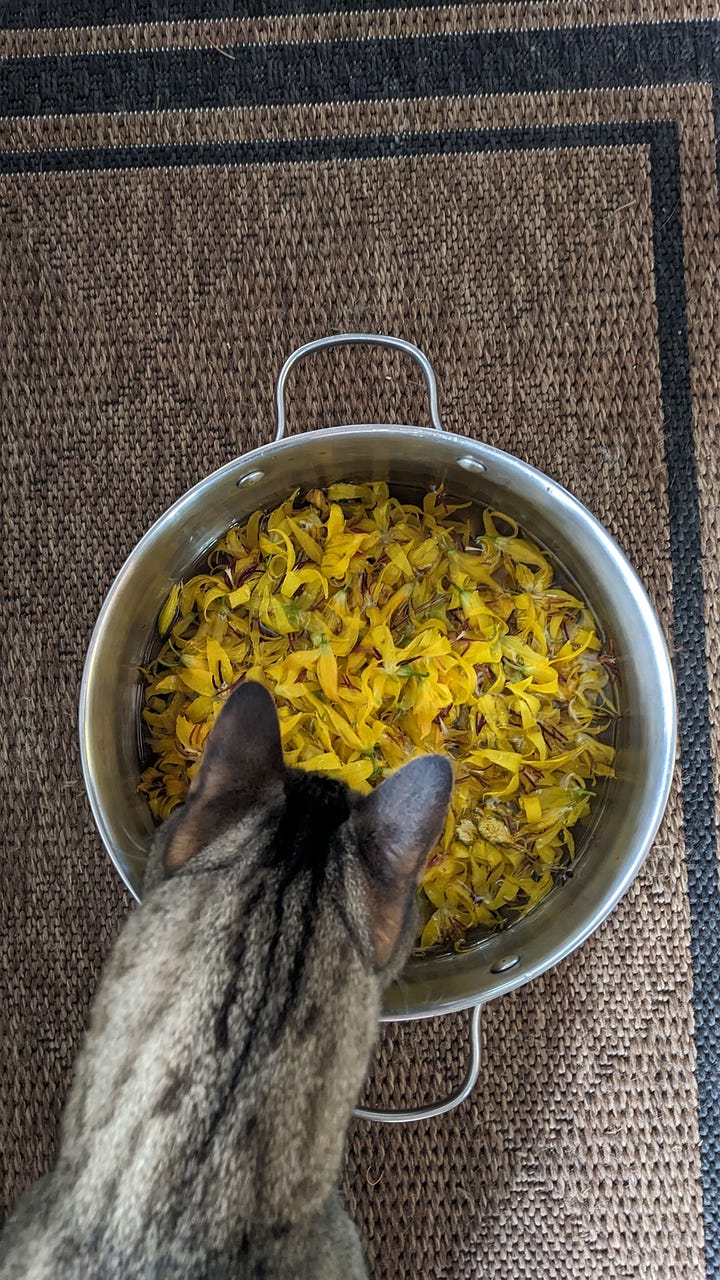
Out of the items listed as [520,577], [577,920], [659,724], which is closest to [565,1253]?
[577,920]

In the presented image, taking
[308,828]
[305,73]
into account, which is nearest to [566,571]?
[308,828]

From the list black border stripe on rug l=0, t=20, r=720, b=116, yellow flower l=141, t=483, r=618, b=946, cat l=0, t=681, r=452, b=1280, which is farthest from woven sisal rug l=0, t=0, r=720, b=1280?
cat l=0, t=681, r=452, b=1280

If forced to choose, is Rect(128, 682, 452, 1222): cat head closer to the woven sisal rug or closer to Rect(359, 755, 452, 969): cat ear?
Rect(359, 755, 452, 969): cat ear

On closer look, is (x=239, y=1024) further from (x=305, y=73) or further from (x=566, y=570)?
(x=305, y=73)

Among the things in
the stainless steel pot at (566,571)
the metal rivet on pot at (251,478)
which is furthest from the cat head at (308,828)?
the metal rivet on pot at (251,478)

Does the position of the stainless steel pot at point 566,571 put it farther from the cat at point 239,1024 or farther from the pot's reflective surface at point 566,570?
the cat at point 239,1024

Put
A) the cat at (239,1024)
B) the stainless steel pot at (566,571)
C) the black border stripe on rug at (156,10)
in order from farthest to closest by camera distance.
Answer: the black border stripe on rug at (156,10), the stainless steel pot at (566,571), the cat at (239,1024)
